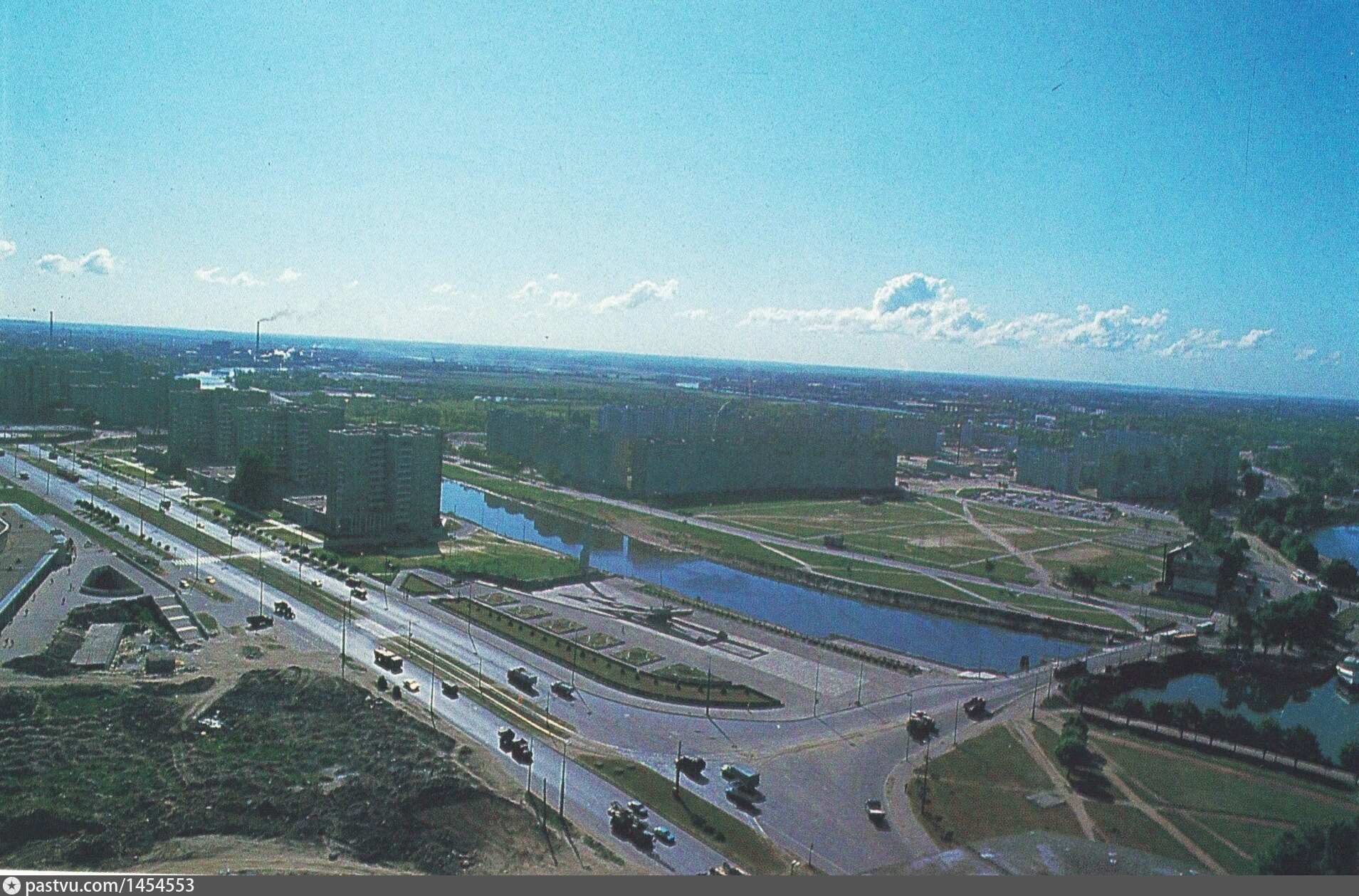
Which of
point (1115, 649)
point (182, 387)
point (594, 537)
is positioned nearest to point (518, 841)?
point (1115, 649)

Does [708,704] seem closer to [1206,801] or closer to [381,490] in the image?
[1206,801]

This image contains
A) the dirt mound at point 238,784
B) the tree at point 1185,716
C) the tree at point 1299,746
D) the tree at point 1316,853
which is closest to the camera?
the tree at point 1316,853

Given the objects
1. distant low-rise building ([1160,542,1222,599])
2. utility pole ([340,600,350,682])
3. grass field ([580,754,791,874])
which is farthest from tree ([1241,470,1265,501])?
grass field ([580,754,791,874])

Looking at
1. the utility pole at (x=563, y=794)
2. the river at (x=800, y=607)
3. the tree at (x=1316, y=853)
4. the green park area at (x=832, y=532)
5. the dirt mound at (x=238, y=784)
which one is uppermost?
the tree at (x=1316, y=853)

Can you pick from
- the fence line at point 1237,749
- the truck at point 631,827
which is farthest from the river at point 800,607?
the truck at point 631,827

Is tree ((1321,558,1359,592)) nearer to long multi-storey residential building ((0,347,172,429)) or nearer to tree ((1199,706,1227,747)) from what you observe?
tree ((1199,706,1227,747))

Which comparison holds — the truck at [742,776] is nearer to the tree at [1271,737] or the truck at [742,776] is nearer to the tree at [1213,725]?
the tree at [1213,725]
